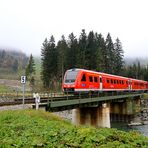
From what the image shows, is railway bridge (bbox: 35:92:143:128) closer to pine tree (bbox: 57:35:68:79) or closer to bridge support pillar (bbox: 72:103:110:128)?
bridge support pillar (bbox: 72:103:110:128)

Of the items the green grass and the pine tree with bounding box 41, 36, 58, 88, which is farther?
the pine tree with bounding box 41, 36, 58, 88

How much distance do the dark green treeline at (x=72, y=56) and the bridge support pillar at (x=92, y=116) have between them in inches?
1441

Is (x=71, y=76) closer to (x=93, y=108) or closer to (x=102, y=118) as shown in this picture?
(x=93, y=108)

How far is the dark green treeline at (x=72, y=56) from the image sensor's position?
75.1 metres

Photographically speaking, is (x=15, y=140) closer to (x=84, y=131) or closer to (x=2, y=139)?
(x=2, y=139)

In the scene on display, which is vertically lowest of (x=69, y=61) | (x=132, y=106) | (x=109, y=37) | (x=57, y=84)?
(x=132, y=106)

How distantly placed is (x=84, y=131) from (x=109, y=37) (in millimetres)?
81810

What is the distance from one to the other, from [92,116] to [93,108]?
1.12 meters

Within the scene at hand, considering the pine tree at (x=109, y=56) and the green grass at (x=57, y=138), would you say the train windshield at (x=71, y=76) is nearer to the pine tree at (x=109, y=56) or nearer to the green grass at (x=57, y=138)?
the green grass at (x=57, y=138)

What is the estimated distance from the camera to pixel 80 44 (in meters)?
76.8

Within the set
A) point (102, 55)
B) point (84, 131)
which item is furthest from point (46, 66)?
point (84, 131)

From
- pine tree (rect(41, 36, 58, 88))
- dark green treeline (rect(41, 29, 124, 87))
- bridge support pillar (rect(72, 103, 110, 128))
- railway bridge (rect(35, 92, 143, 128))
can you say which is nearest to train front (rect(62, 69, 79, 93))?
railway bridge (rect(35, 92, 143, 128))

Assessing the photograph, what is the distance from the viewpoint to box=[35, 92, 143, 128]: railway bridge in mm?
25391

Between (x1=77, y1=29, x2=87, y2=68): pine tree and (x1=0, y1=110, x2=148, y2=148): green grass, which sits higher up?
(x1=77, y1=29, x2=87, y2=68): pine tree
